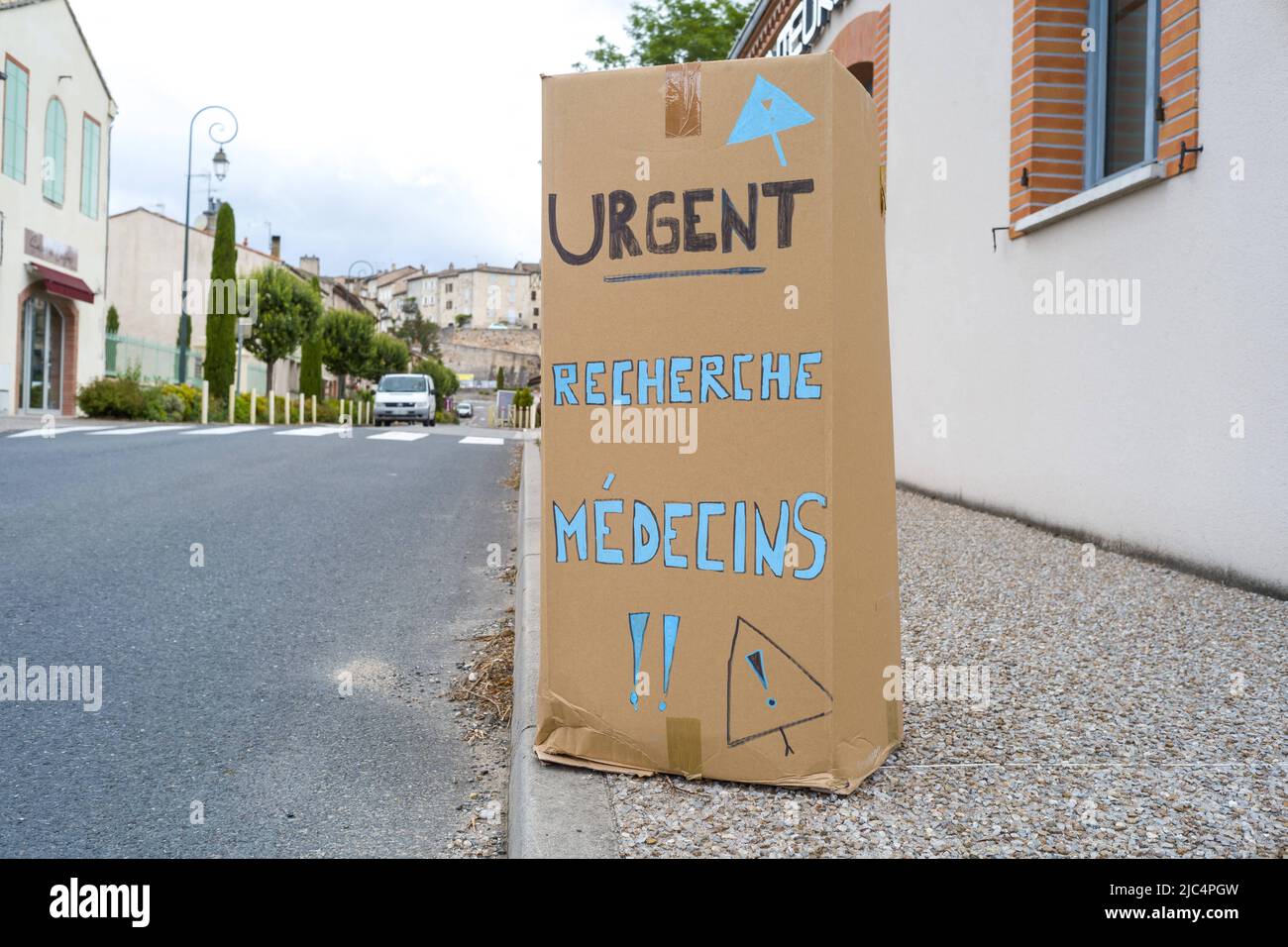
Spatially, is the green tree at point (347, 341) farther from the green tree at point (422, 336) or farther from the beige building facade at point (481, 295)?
the beige building facade at point (481, 295)

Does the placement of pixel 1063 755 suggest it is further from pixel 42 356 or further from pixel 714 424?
pixel 42 356

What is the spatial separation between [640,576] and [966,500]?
5303mm

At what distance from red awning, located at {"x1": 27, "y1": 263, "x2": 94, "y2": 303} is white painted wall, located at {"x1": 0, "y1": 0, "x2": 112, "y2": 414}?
269 millimetres

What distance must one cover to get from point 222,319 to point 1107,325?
26972mm

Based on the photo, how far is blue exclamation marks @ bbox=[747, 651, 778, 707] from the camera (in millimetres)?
2400

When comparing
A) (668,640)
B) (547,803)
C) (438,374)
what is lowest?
(547,803)

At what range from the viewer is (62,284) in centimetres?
2166

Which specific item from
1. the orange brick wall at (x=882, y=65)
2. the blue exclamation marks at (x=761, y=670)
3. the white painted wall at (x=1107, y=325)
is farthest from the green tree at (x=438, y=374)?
the blue exclamation marks at (x=761, y=670)

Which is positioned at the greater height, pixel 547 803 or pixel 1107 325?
pixel 1107 325

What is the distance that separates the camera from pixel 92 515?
6.41m

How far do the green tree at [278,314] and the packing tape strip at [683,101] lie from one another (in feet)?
122

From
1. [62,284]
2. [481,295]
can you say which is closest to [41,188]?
[62,284]

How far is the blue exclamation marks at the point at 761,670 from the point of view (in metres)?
2.40
